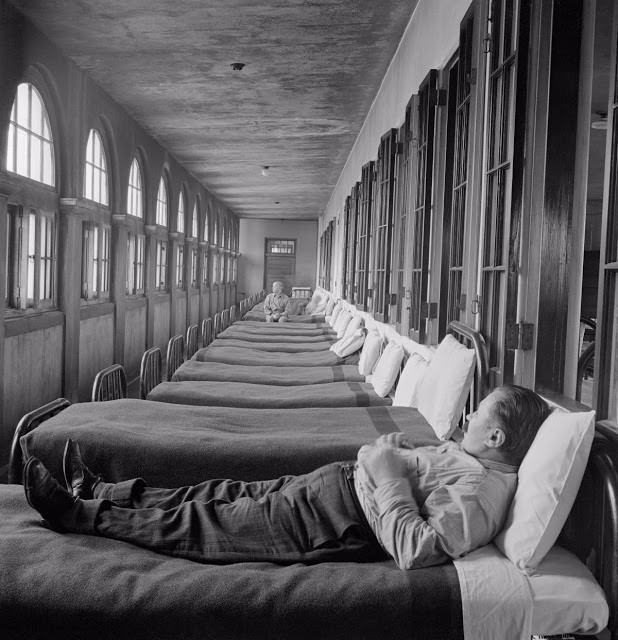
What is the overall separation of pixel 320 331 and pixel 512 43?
6.44 m

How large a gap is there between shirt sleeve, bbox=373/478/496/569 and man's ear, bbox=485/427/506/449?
15cm

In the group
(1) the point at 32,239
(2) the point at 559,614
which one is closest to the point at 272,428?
(2) the point at 559,614

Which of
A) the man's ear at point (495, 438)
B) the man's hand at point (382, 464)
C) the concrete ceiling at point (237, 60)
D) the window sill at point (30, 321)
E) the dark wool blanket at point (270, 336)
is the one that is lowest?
the dark wool blanket at point (270, 336)

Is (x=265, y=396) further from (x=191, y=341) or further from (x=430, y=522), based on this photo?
(x=191, y=341)

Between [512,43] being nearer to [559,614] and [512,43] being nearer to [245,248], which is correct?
[559,614]

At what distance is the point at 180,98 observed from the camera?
7.35m

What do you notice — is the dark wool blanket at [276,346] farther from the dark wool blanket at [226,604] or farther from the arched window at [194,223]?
the arched window at [194,223]

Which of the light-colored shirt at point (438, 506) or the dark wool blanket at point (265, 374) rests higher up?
the light-colored shirt at point (438, 506)

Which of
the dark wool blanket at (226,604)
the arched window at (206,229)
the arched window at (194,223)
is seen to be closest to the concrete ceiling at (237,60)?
the arched window at (194,223)

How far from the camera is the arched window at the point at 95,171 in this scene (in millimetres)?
7031

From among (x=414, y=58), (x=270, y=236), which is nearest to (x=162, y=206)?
(x=414, y=58)

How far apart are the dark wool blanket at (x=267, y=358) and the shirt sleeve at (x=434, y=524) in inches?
151

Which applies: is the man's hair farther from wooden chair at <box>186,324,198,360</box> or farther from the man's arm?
wooden chair at <box>186,324,198,360</box>

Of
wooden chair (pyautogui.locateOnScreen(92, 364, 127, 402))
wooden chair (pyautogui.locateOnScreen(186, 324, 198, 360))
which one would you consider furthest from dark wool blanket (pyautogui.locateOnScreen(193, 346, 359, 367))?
wooden chair (pyautogui.locateOnScreen(92, 364, 127, 402))
